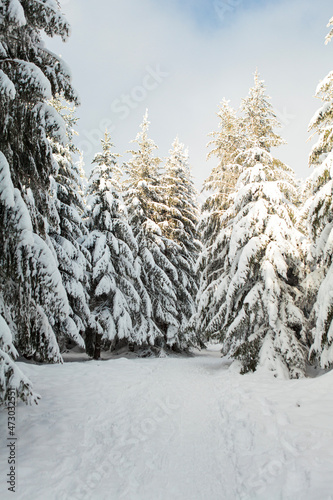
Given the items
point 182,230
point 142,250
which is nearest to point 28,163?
point 142,250

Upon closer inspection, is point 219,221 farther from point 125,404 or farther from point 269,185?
point 125,404

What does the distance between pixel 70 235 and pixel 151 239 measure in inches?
207

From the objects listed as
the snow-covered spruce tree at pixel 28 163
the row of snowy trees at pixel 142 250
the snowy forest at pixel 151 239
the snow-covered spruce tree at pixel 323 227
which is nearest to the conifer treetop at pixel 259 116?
the snowy forest at pixel 151 239

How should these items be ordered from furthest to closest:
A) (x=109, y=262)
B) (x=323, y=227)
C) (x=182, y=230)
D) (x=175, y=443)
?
1. (x=182, y=230)
2. (x=109, y=262)
3. (x=323, y=227)
4. (x=175, y=443)

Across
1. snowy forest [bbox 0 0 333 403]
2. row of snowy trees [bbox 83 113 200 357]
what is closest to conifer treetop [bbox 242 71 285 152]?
snowy forest [bbox 0 0 333 403]

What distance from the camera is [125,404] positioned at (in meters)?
6.64

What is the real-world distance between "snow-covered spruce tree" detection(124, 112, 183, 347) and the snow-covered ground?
26.6ft

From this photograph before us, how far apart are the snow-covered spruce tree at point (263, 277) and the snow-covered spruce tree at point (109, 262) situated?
15.6 feet

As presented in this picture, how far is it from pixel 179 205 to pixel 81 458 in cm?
1610

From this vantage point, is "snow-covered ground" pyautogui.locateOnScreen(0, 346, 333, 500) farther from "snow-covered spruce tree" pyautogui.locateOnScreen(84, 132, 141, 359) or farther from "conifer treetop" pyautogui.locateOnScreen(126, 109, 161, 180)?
"conifer treetop" pyautogui.locateOnScreen(126, 109, 161, 180)

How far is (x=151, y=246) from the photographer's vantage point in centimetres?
1636

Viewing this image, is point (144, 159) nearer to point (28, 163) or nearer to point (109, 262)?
point (109, 262)

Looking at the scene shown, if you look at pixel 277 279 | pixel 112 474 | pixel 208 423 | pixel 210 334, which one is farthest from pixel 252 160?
pixel 112 474

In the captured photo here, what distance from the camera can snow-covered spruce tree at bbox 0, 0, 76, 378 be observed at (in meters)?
4.38
